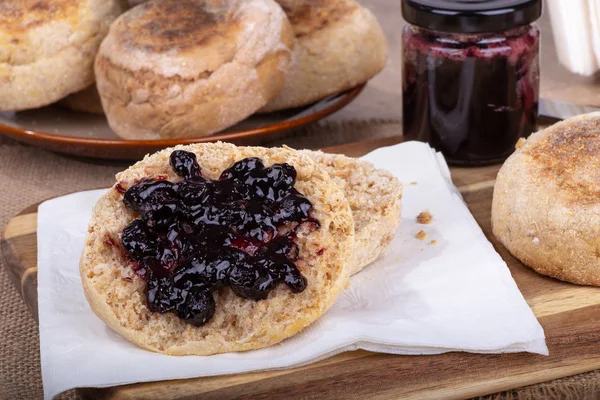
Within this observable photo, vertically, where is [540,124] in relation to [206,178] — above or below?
below

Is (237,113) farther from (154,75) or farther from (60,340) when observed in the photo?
(60,340)

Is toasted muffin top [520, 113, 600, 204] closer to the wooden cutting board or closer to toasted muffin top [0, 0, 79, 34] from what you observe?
the wooden cutting board

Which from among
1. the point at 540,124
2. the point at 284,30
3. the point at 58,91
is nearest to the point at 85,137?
the point at 58,91

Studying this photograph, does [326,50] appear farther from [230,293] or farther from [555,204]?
[230,293]

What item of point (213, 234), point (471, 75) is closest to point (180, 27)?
point (471, 75)

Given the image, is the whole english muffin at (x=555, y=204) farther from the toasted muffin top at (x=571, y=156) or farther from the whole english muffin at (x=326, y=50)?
the whole english muffin at (x=326, y=50)

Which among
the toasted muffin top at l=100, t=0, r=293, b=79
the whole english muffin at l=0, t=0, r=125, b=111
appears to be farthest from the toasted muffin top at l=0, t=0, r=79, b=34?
the toasted muffin top at l=100, t=0, r=293, b=79
